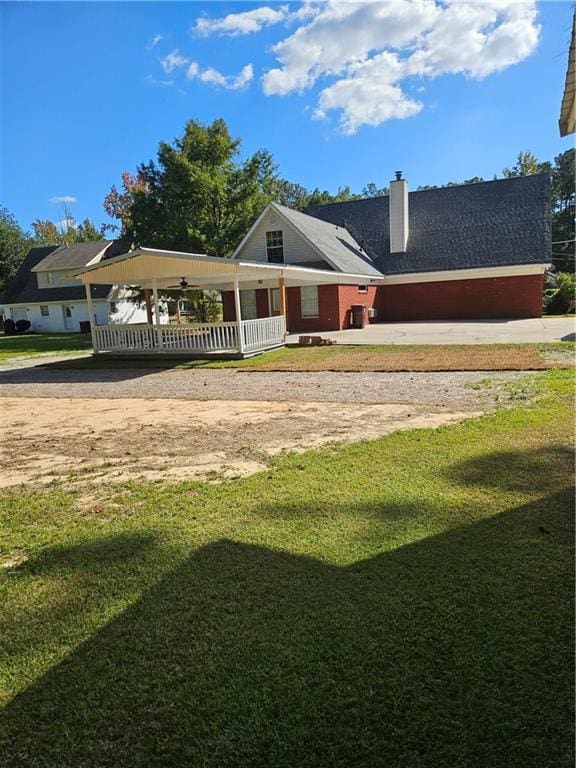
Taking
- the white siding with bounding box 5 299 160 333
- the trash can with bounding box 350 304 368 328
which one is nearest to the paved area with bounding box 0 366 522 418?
the trash can with bounding box 350 304 368 328

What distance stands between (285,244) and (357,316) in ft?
16.4

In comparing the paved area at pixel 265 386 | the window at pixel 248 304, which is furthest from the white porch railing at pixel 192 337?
the window at pixel 248 304

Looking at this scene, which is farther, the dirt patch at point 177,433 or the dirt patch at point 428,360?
the dirt patch at point 428,360

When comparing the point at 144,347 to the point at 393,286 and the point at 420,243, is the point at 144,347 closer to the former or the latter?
the point at 393,286

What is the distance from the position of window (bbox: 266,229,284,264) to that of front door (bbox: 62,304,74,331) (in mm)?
18208

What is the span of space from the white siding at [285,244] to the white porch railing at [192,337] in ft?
23.4

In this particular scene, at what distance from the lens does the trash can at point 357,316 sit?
23.5 metres

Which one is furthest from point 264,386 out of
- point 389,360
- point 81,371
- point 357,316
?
point 357,316

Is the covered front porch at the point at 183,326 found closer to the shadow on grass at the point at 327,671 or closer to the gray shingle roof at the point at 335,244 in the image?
the gray shingle roof at the point at 335,244

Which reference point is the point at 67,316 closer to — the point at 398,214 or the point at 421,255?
the point at 398,214

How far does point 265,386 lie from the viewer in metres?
10.4

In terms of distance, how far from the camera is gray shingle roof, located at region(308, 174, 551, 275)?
25219 millimetres

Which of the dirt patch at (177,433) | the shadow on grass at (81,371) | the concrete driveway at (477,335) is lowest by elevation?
the dirt patch at (177,433)

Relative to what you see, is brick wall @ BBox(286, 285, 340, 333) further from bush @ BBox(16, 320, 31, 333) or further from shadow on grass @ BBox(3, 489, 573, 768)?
bush @ BBox(16, 320, 31, 333)
